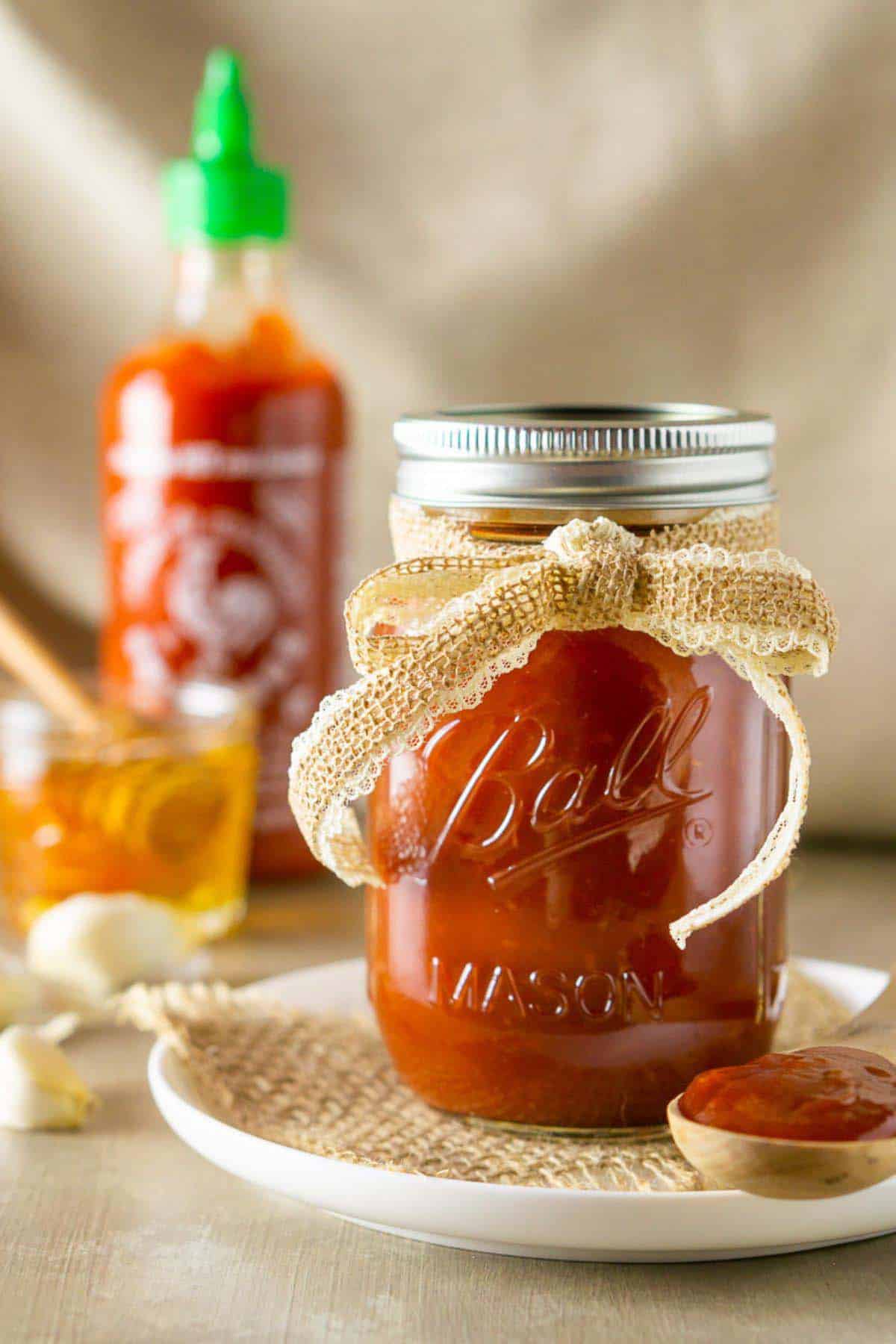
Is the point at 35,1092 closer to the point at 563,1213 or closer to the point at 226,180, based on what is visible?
the point at 563,1213

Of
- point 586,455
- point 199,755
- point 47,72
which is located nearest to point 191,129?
point 47,72

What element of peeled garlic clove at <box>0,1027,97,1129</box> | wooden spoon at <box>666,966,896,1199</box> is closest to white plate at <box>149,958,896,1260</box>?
wooden spoon at <box>666,966,896,1199</box>

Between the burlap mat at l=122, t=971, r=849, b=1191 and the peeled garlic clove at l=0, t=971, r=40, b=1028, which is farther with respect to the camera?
the peeled garlic clove at l=0, t=971, r=40, b=1028

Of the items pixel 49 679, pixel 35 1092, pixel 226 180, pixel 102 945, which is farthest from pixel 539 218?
pixel 35 1092

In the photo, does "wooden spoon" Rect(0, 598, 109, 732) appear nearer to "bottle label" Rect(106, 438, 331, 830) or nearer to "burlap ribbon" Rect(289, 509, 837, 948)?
"bottle label" Rect(106, 438, 331, 830)

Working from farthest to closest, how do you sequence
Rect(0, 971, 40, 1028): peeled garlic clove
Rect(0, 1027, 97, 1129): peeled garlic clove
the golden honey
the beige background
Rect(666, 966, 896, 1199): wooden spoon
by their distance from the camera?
the beige background < the golden honey < Rect(0, 971, 40, 1028): peeled garlic clove < Rect(0, 1027, 97, 1129): peeled garlic clove < Rect(666, 966, 896, 1199): wooden spoon

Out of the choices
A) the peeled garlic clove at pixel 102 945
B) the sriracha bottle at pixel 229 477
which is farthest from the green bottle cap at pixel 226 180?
the peeled garlic clove at pixel 102 945
